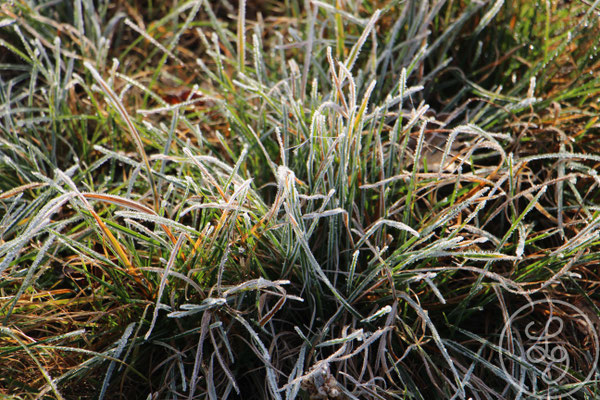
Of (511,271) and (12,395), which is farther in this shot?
(511,271)

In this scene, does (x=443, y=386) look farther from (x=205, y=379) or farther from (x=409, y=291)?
(x=205, y=379)

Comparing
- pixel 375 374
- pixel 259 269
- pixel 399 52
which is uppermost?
pixel 399 52

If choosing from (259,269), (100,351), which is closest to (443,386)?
(259,269)
